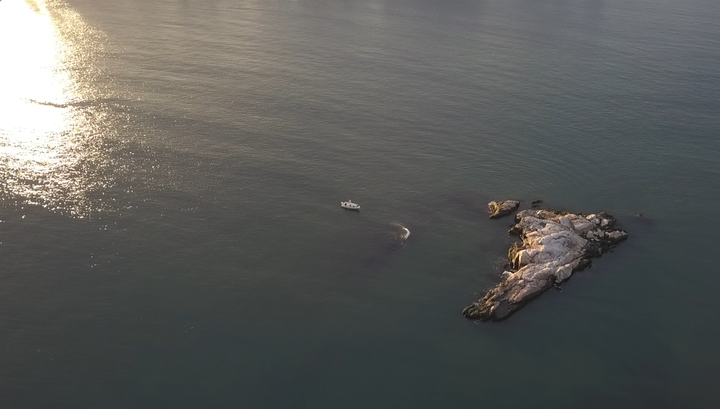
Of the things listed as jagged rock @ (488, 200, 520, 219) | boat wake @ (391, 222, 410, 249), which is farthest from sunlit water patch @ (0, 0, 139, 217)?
jagged rock @ (488, 200, 520, 219)

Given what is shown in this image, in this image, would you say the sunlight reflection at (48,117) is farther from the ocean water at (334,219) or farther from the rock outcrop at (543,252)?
the rock outcrop at (543,252)

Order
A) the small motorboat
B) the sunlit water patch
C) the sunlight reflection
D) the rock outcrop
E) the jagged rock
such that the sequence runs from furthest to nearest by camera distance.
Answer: the sunlight reflection
the sunlit water patch
the small motorboat
the jagged rock
the rock outcrop

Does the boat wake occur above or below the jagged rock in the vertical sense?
below

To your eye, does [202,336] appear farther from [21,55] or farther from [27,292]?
[21,55]

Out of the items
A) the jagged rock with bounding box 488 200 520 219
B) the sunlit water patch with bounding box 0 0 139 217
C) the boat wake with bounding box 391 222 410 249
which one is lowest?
the boat wake with bounding box 391 222 410 249

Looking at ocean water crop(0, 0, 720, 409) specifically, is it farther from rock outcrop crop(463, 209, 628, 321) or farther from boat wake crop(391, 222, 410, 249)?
rock outcrop crop(463, 209, 628, 321)

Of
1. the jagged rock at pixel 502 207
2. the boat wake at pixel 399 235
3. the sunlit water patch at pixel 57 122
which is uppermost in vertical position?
the sunlit water patch at pixel 57 122

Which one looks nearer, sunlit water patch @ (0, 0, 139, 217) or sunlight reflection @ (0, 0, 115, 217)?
sunlit water patch @ (0, 0, 139, 217)

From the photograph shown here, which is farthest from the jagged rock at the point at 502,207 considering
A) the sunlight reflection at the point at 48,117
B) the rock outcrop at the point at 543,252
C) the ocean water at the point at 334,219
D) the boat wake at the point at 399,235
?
the sunlight reflection at the point at 48,117
